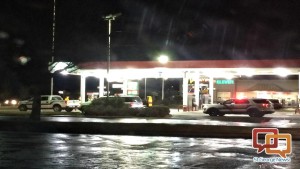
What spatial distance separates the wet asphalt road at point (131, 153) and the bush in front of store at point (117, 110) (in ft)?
52.9

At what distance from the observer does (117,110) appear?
37.8m

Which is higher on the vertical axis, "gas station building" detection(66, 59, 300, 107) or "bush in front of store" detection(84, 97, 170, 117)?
"gas station building" detection(66, 59, 300, 107)

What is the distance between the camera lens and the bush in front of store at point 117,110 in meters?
36.5

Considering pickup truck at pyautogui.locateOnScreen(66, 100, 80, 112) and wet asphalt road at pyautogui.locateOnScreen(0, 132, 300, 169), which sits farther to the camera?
pickup truck at pyautogui.locateOnScreen(66, 100, 80, 112)

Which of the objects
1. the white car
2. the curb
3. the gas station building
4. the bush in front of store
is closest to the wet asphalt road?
the curb

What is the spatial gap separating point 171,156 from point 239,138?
23.3ft

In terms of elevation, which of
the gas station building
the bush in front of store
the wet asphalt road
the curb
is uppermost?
the gas station building

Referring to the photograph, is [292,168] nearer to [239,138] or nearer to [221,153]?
[221,153]

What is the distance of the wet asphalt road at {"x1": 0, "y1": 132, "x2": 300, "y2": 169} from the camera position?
1271cm

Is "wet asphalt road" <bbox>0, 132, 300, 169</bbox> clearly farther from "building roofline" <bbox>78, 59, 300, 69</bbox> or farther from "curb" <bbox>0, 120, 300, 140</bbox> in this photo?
"building roofline" <bbox>78, 59, 300, 69</bbox>

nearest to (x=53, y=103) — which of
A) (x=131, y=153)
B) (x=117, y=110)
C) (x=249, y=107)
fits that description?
(x=117, y=110)

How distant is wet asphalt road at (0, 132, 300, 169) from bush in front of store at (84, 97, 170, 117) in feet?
52.9

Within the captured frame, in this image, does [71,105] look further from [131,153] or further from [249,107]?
[131,153]

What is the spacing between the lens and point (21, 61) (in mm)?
27750
